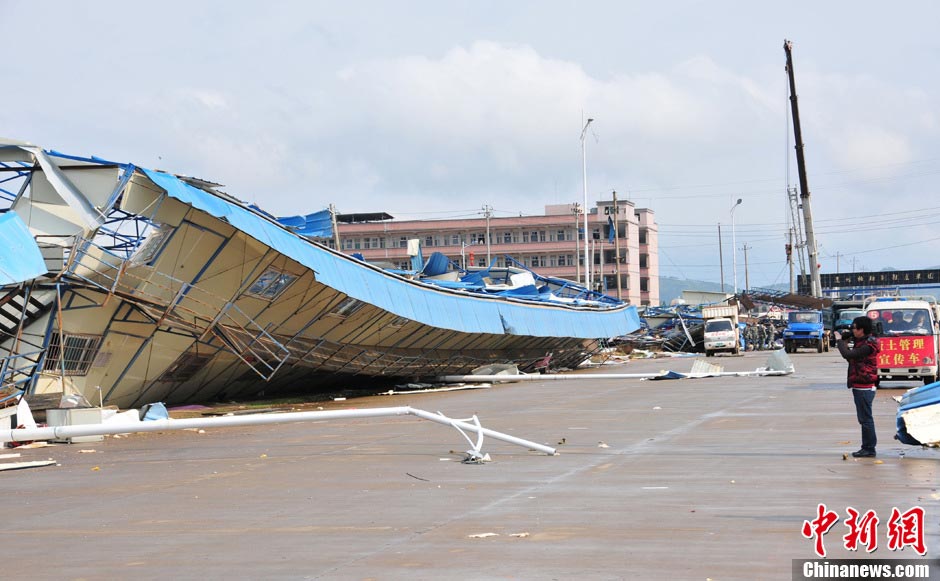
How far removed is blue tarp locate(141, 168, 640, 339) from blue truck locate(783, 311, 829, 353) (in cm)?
1459

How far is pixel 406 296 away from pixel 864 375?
2132 cm

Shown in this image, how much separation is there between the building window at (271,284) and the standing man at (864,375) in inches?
664

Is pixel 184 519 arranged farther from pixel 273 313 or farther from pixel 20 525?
pixel 273 313

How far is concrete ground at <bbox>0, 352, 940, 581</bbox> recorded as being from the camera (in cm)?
712

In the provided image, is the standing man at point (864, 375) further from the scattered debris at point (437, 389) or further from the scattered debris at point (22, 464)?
the scattered debris at point (437, 389)

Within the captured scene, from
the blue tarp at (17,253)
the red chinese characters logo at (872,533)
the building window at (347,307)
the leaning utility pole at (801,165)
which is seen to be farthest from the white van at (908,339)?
the leaning utility pole at (801,165)

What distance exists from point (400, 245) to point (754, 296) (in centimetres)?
4021

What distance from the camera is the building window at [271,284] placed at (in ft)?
88.1

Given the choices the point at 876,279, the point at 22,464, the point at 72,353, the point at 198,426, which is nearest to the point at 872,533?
the point at 198,426

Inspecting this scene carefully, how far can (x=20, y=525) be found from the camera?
9.48m

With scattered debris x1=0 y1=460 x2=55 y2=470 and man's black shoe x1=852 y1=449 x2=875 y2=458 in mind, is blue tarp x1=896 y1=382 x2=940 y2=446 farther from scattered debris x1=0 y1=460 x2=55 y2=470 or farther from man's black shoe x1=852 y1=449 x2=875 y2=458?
scattered debris x1=0 y1=460 x2=55 y2=470

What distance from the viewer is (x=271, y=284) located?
89.5 feet

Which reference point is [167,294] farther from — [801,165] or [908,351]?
[801,165]

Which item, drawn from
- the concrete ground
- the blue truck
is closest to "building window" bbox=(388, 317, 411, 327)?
the concrete ground
